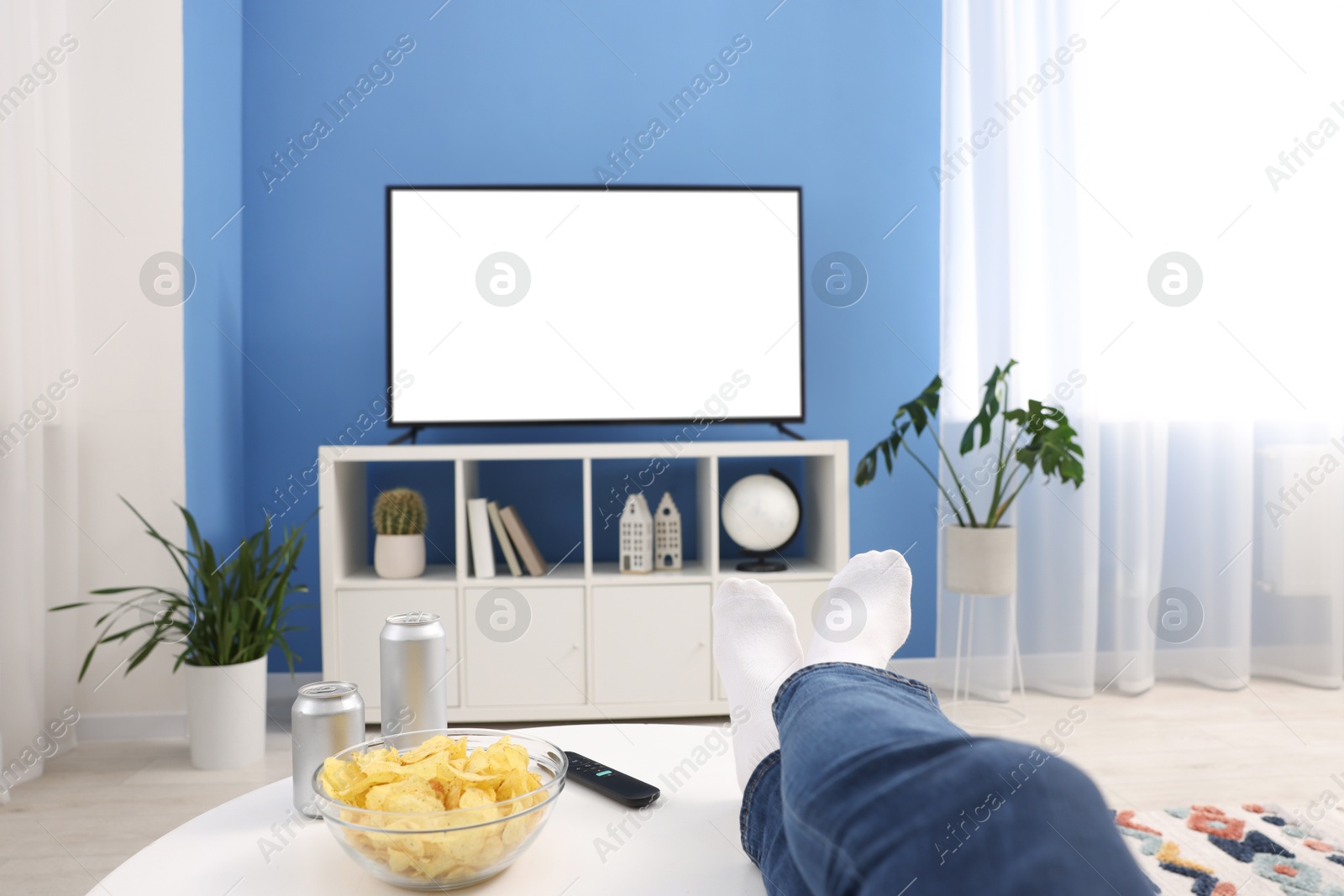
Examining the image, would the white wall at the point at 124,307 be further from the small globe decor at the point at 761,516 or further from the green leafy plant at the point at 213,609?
the small globe decor at the point at 761,516

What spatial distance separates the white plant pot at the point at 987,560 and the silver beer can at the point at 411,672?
5.57ft

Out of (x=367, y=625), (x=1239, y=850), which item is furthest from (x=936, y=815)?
(x=367, y=625)

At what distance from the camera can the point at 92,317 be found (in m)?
2.12

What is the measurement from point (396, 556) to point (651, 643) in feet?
2.23

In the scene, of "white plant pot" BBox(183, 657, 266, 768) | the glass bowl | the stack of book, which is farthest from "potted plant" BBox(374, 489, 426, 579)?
the glass bowl

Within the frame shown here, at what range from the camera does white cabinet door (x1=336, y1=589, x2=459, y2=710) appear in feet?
7.04

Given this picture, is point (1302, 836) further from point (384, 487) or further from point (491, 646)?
point (384, 487)

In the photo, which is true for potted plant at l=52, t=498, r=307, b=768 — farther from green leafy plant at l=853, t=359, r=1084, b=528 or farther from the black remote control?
green leafy plant at l=853, t=359, r=1084, b=528

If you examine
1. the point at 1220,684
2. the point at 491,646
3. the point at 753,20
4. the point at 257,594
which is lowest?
the point at 1220,684

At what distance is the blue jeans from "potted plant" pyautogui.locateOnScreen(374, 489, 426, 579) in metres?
1.86

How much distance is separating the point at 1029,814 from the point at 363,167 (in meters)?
2.53

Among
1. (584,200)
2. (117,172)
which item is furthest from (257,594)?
(584,200)

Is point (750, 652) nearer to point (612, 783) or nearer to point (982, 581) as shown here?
point (612, 783)

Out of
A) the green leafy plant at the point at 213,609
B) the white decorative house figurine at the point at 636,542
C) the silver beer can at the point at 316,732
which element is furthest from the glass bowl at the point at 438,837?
the white decorative house figurine at the point at 636,542
